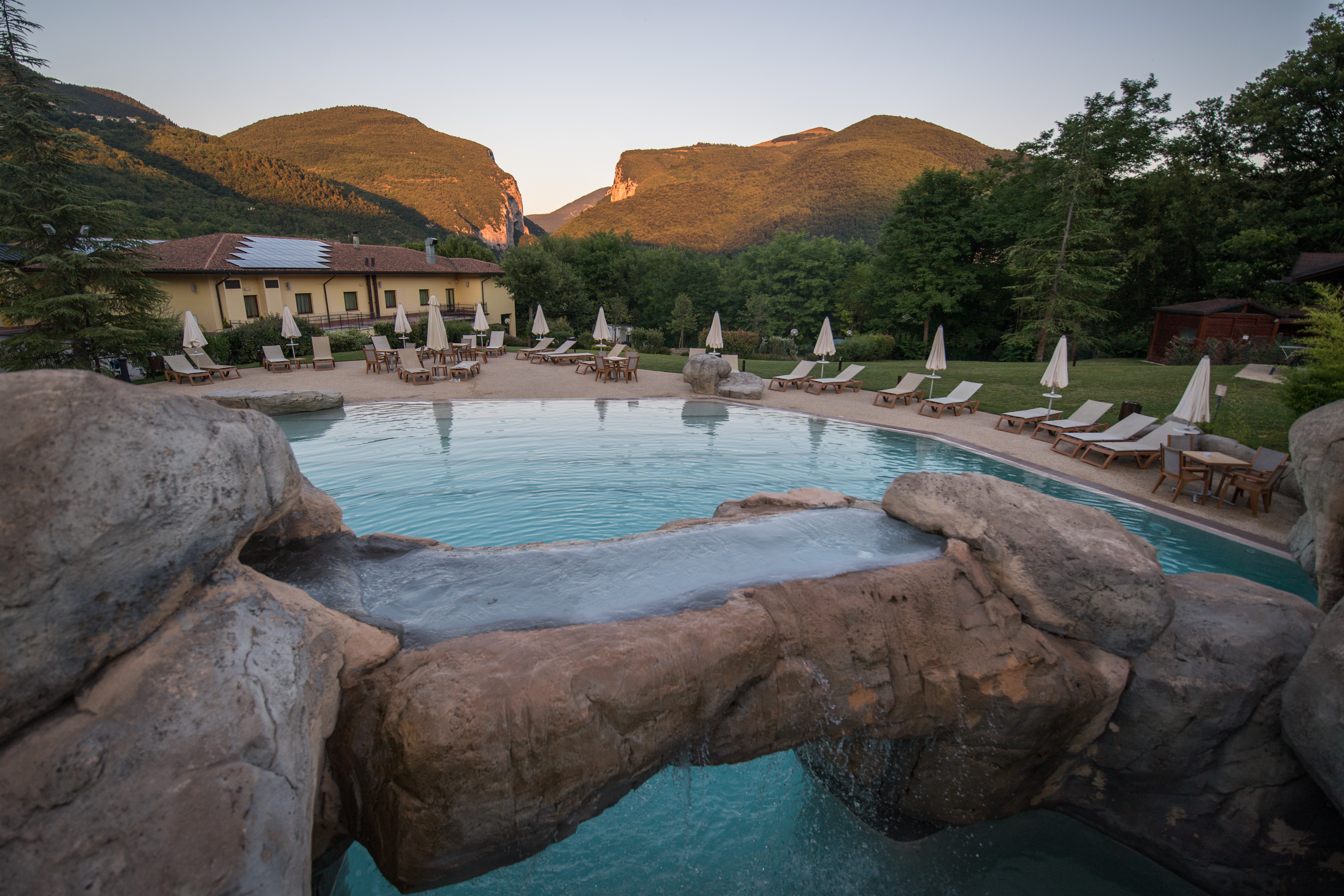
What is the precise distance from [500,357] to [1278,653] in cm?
2276

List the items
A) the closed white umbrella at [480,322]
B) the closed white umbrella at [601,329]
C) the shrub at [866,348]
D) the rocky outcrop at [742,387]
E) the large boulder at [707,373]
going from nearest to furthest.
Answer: the rocky outcrop at [742,387]
the large boulder at [707,373]
the closed white umbrella at [601,329]
the closed white umbrella at [480,322]
the shrub at [866,348]

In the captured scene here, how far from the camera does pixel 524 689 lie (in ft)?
9.32

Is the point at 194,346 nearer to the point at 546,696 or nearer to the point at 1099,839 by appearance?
the point at 546,696

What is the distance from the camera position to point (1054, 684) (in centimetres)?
369

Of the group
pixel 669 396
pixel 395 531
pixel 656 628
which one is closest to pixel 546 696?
pixel 656 628

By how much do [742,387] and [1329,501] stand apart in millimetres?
12319

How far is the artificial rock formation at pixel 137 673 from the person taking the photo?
1.90m

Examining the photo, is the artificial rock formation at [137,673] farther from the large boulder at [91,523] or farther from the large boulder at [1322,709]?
the large boulder at [1322,709]

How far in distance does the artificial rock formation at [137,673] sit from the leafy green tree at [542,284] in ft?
90.1

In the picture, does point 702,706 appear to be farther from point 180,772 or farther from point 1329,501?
point 1329,501

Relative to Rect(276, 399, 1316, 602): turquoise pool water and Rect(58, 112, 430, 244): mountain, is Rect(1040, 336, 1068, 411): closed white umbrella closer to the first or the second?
Rect(276, 399, 1316, 602): turquoise pool water

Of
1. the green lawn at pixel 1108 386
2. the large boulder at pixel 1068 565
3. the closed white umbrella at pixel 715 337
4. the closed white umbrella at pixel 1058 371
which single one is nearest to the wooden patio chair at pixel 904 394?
the green lawn at pixel 1108 386

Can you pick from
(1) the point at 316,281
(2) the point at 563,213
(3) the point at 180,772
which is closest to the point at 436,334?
(1) the point at 316,281

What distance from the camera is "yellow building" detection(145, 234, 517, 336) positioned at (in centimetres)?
2530
